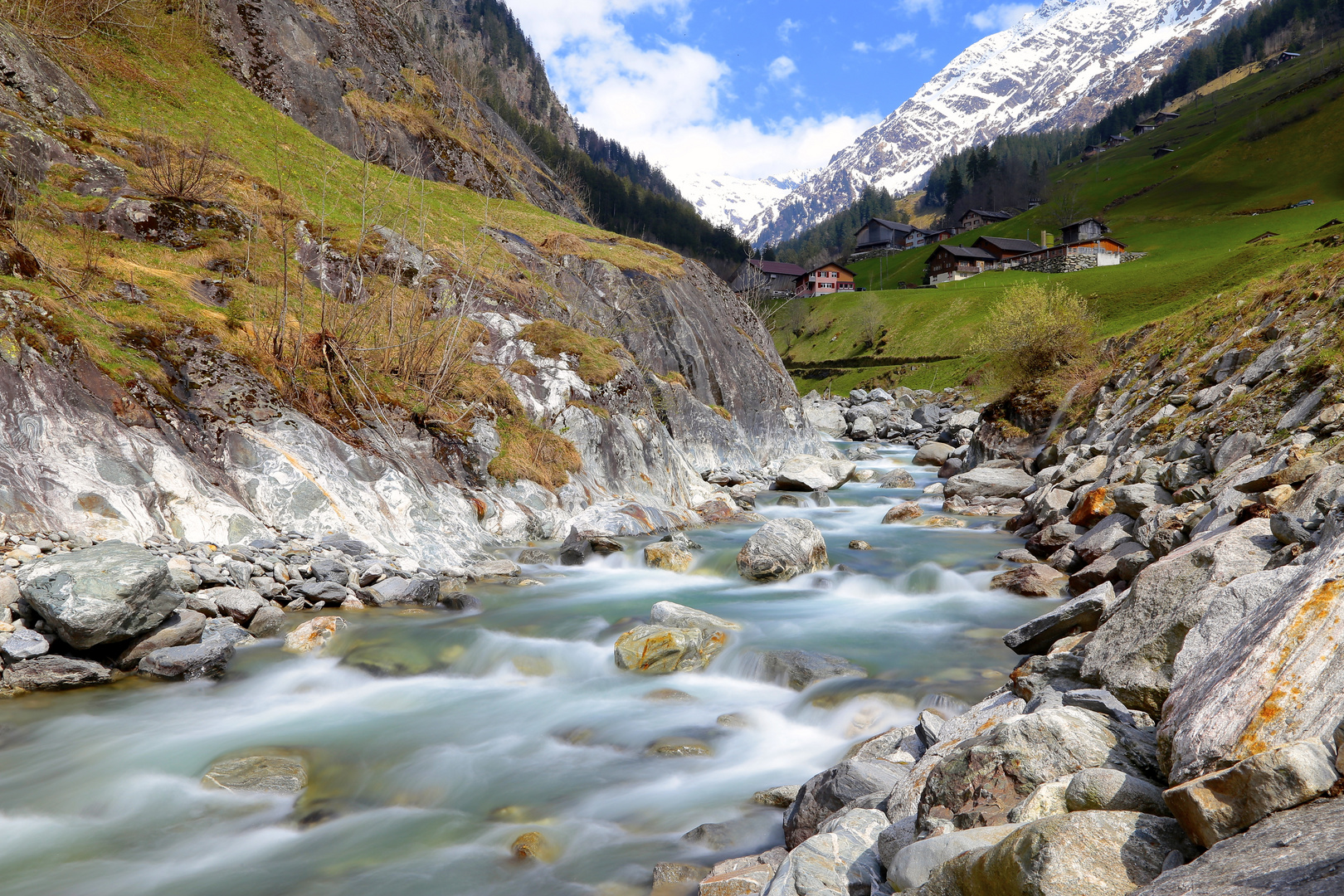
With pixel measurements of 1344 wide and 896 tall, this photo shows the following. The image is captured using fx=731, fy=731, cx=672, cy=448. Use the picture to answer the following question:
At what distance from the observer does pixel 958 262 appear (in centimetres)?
13275

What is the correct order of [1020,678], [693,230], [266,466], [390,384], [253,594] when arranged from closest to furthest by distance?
[1020,678], [253,594], [266,466], [390,384], [693,230]

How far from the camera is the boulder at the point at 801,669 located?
11148 mm

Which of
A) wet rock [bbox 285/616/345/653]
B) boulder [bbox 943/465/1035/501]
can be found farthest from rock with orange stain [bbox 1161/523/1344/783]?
boulder [bbox 943/465/1035/501]

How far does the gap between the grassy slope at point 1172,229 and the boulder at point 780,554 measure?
55368mm

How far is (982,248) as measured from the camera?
136 m

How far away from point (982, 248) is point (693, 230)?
54028mm

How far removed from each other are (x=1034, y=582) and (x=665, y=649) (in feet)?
27.3

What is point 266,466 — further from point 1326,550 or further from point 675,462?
point 1326,550

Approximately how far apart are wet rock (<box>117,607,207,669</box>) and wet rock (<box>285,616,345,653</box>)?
1.24 m

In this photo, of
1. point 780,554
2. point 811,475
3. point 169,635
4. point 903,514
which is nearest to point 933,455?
point 811,475

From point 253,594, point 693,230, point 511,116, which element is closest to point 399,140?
point 253,594

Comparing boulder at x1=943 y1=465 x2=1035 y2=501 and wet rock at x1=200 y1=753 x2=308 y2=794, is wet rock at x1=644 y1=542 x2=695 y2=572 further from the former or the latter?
boulder at x1=943 y1=465 x2=1035 y2=501

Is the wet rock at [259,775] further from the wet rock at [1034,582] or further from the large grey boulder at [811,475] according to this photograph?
the large grey boulder at [811,475]

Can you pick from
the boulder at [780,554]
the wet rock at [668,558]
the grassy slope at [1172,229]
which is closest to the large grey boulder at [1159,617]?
the boulder at [780,554]
